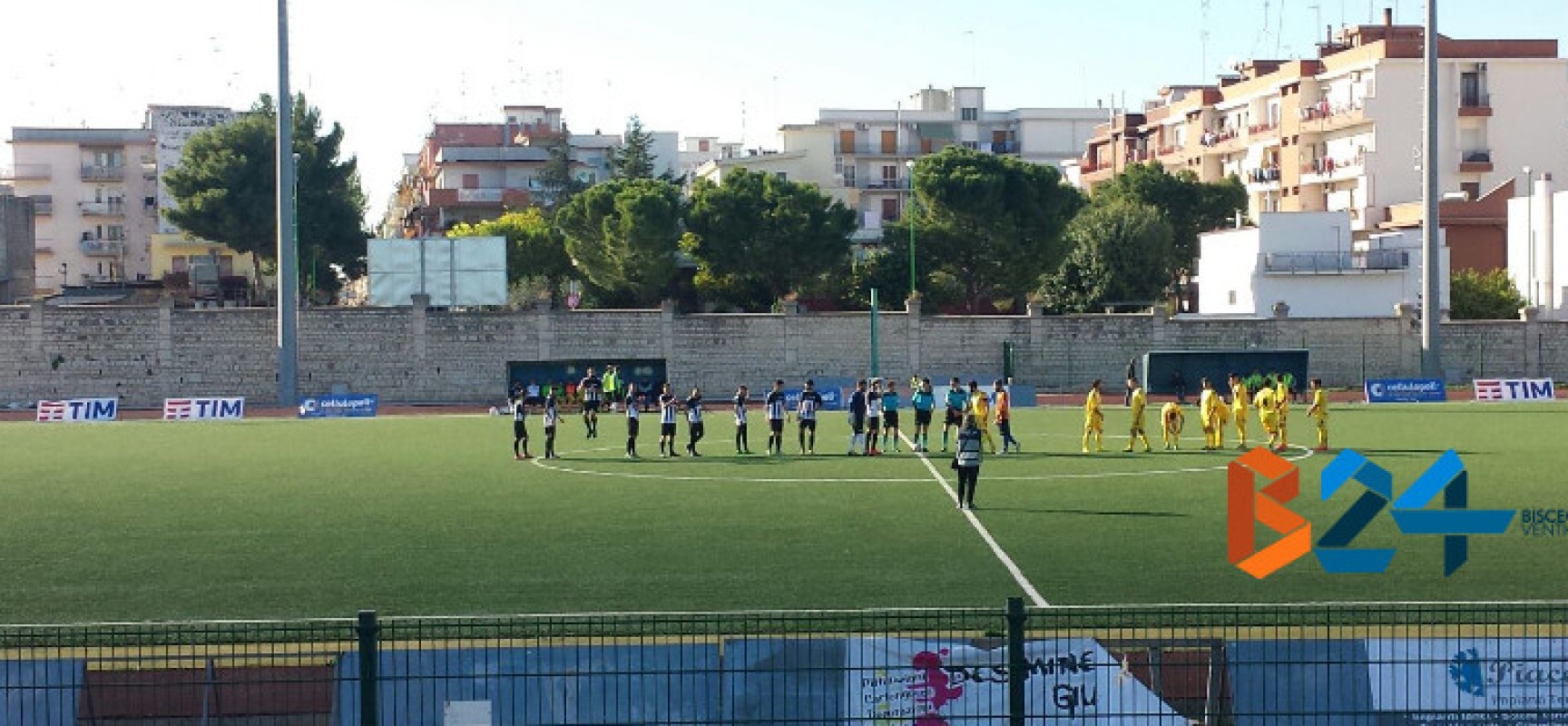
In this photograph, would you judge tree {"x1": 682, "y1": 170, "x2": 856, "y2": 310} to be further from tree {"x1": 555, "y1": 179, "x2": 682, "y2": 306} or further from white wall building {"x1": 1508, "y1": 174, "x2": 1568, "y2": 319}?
white wall building {"x1": 1508, "y1": 174, "x2": 1568, "y2": 319}

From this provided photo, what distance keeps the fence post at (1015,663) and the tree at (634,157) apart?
9401 cm

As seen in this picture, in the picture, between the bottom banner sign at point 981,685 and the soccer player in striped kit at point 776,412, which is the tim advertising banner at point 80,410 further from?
the bottom banner sign at point 981,685

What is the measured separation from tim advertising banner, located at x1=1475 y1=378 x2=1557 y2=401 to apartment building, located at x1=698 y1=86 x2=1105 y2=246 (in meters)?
41.2

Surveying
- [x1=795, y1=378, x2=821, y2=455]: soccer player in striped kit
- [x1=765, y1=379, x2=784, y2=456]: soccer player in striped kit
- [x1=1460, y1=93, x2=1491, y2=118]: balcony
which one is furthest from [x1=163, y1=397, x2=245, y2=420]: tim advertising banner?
[x1=1460, y1=93, x2=1491, y2=118]: balcony

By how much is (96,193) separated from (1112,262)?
57.4 metres

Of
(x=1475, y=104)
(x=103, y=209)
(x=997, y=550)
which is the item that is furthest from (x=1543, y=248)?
(x=103, y=209)

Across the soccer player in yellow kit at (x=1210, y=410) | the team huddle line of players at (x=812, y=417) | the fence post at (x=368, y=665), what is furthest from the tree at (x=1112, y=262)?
the fence post at (x=368, y=665)

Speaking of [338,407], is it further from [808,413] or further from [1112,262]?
[1112,262]

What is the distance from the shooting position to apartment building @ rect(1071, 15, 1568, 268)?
276 ft

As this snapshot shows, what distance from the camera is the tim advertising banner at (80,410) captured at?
5516cm

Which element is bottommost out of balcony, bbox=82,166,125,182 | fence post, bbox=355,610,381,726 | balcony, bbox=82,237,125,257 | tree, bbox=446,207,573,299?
fence post, bbox=355,610,381,726

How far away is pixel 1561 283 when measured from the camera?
73.8 metres

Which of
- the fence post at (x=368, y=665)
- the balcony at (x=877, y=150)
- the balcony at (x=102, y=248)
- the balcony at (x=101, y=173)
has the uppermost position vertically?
the balcony at (x=877, y=150)

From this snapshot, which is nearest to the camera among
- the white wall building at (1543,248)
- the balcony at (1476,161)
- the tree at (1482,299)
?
the tree at (1482,299)
